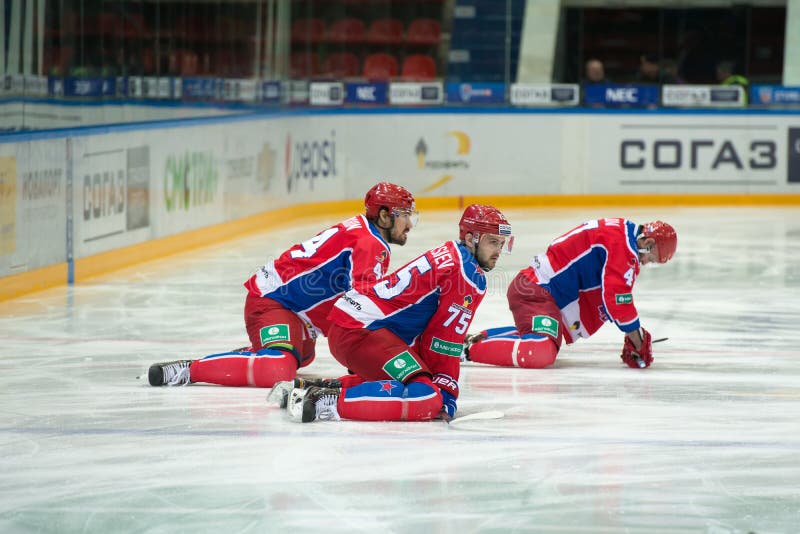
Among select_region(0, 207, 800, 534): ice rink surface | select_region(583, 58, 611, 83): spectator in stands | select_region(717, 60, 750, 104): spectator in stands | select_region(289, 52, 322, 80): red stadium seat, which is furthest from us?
select_region(717, 60, 750, 104): spectator in stands

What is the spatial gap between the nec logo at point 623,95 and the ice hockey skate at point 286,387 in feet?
35.7

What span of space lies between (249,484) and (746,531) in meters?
1.69

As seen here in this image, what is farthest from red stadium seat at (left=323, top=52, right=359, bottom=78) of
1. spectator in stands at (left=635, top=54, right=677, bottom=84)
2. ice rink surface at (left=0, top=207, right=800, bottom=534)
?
ice rink surface at (left=0, top=207, right=800, bottom=534)

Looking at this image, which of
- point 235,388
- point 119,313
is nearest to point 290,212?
point 119,313

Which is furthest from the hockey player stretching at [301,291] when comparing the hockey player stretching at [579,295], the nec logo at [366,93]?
the nec logo at [366,93]

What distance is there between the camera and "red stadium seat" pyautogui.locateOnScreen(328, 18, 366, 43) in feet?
53.9

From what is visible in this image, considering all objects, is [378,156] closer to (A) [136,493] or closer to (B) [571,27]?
(B) [571,27]

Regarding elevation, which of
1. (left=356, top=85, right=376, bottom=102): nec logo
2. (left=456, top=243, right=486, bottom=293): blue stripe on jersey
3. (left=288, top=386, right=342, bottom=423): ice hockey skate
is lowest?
(left=288, top=386, right=342, bottom=423): ice hockey skate

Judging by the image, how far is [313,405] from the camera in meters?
5.53

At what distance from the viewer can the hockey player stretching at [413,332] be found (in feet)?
17.7

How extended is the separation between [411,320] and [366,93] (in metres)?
10.6

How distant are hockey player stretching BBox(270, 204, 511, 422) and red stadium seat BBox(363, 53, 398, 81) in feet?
35.6

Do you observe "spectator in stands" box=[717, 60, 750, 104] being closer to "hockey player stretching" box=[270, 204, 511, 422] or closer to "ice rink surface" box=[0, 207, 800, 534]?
"ice rink surface" box=[0, 207, 800, 534]

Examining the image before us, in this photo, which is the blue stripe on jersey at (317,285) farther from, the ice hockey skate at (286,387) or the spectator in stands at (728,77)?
the spectator in stands at (728,77)
